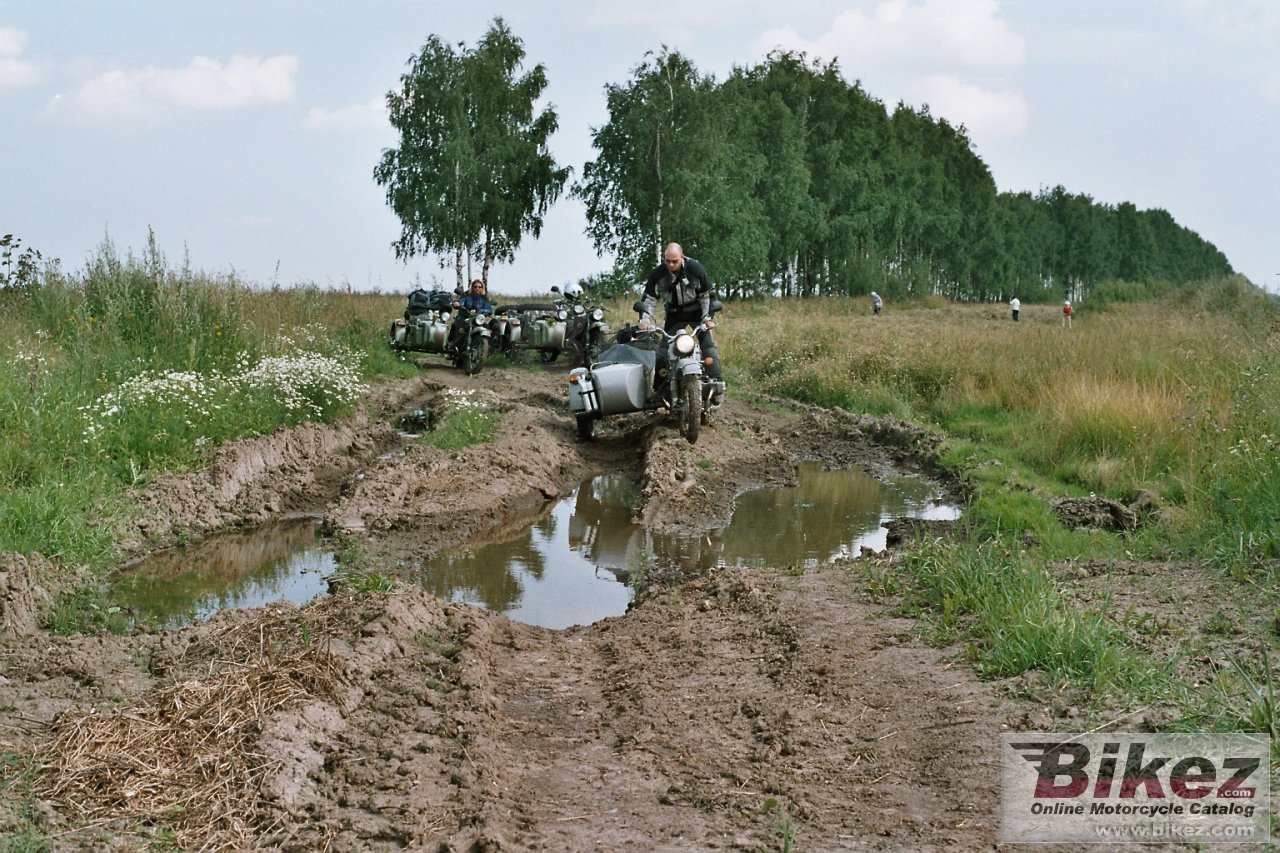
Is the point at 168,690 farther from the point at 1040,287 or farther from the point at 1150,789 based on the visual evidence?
the point at 1040,287

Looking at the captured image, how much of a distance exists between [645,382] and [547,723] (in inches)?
300

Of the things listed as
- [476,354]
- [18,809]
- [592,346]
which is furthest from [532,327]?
[18,809]

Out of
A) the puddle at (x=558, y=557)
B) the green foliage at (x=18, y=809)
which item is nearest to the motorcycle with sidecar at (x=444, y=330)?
the puddle at (x=558, y=557)

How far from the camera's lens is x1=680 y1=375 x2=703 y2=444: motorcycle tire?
11773 mm

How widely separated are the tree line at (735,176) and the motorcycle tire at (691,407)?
27975mm

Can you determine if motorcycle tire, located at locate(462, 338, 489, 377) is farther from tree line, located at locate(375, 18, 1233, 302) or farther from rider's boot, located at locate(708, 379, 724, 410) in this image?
tree line, located at locate(375, 18, 1233, 302)

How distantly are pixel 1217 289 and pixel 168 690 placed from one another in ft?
102

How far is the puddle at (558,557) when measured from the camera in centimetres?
744

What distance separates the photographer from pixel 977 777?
4129 millimetres

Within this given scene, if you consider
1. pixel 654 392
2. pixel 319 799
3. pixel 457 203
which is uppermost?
pixel 457 203

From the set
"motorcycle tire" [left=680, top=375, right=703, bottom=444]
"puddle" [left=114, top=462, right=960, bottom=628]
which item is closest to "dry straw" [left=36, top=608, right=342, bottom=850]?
"puddle" [left=114, top=462, right=960, bottom=628]

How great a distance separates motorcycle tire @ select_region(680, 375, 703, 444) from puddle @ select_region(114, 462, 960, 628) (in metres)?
1.20

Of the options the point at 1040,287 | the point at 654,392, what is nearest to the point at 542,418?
the point at 654,392

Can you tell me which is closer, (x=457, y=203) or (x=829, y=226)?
(x=457, y=203)
